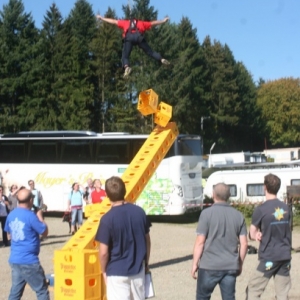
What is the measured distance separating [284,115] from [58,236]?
72.3 metres

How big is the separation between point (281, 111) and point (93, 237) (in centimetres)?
8217

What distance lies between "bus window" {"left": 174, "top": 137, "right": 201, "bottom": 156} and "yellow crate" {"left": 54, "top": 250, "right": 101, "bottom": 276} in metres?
16.7

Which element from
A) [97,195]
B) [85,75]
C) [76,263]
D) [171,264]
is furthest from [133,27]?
[85,75]

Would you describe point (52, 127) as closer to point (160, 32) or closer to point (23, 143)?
point (160, 32)

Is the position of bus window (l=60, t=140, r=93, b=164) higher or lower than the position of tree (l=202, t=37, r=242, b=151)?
lower

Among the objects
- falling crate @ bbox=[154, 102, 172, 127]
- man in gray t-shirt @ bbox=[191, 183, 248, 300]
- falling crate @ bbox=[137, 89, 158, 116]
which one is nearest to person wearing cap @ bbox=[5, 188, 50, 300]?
man in gray t-shirt @ bbox=[191, 183, 248, 300]

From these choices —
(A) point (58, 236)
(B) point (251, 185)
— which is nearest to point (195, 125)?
(B) point (251, 185)

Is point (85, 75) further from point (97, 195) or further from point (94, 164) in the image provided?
point (97, 195)

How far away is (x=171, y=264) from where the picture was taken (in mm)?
14633

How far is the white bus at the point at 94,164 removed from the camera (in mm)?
26250

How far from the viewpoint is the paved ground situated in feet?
35.7

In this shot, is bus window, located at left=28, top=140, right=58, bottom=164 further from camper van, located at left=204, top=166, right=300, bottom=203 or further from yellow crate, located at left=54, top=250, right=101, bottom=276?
yellow crate, located at left=54, top=250, right=101, bottom=276

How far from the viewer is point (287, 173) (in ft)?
88.0

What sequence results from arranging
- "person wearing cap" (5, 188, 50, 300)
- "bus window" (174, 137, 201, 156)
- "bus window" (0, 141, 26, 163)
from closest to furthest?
"person wearing cap" (5, 188, 50, 300), "bus window" (174, 137, 201, 156), "bus window" (0, 141, 26, 163)
